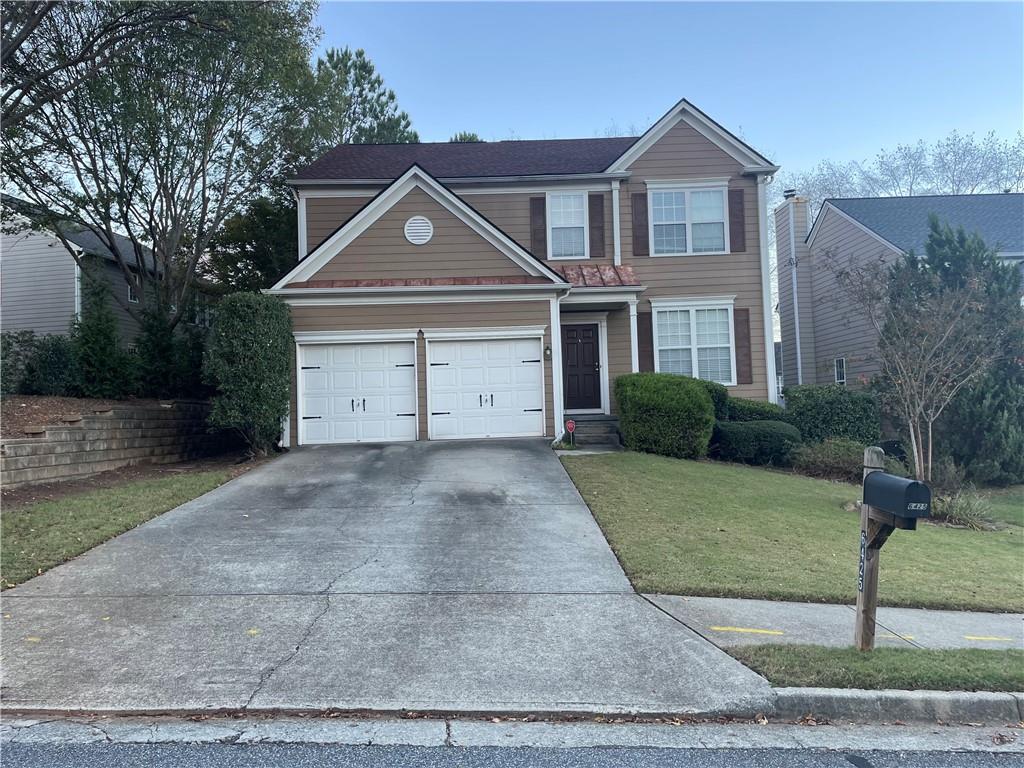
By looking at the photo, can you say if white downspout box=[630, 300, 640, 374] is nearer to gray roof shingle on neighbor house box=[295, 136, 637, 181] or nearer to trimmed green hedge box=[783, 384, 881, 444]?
trimmed green hedge box=[783, 384, 881, 444]

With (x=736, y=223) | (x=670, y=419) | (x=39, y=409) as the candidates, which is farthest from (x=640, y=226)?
(x=39, y=409)

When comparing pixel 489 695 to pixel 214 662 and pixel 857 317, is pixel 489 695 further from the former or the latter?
pixel 857 317

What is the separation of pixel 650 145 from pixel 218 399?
37.4 ft

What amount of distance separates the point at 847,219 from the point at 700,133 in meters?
Result: 6.59

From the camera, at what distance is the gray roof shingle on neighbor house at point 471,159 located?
1698 cm

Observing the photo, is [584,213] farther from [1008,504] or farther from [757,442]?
[1008,504]

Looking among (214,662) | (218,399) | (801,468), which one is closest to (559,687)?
(214,662)

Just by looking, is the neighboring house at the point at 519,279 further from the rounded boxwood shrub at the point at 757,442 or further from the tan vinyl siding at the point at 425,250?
the rounded boxwood shrub at the point at 757,442

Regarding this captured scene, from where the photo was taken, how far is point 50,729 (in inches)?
153

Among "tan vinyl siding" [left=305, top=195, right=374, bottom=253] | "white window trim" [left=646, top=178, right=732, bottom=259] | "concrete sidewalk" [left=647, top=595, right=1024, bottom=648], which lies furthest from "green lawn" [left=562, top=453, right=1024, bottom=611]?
"tan vinyl siding" [left=305, top=195, right=374, bottom=253]

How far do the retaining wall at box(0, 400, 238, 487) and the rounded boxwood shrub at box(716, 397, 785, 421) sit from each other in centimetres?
1152

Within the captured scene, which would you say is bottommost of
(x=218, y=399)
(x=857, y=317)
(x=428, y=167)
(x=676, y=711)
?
(x=676, y=711)

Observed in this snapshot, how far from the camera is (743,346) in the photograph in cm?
1655

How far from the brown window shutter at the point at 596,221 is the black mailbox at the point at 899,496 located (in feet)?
41.4
